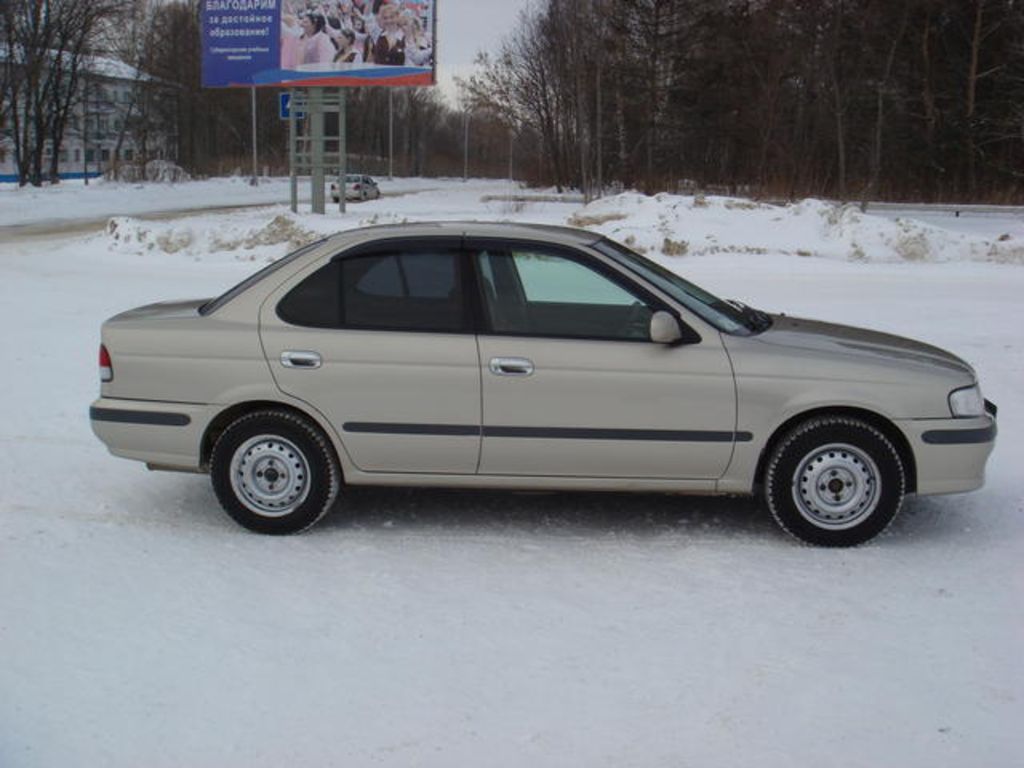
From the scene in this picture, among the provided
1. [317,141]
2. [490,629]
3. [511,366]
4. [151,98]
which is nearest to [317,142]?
[317,141]

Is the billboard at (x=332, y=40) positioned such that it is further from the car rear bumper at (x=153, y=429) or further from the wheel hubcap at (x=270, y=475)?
the wheel hubcap at (x=270, y=475)

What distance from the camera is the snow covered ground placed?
360 centimetres

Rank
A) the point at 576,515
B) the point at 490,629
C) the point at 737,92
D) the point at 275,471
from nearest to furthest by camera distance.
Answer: the point at 490,629 → the point at 275,471 → the point at 576,515 → the point at 737,92

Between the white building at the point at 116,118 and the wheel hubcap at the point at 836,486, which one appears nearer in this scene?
the wheel hubcap at the point at 836,486

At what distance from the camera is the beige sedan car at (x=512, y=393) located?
5258 mm

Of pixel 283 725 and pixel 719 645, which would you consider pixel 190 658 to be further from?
pixel 719 645

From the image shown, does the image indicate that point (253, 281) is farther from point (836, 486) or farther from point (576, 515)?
point (836, 486)

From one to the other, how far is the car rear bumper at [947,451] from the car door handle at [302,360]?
9.16 ft

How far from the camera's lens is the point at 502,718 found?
12.2ft

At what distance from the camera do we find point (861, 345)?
5586 mm

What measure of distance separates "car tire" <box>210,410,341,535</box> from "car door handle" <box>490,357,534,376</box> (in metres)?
0.92

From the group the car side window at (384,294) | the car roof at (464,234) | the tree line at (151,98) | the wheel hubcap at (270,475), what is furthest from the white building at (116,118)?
the wheel hubcap at (270,475)

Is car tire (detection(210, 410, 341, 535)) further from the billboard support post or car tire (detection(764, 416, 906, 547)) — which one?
the billboard support post

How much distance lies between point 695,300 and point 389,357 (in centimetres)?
162
